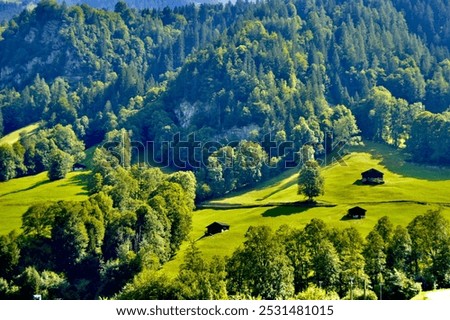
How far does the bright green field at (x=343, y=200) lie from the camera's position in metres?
131

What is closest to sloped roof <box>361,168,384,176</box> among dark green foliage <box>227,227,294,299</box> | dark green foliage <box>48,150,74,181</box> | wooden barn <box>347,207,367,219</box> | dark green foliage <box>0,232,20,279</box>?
wooden barn <box>347,207,367,219</box>

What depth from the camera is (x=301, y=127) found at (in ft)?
656

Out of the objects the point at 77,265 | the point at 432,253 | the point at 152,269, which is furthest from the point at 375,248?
the point at 77,265

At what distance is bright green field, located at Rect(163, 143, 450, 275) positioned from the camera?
130875 mm

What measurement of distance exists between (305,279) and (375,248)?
33.4ft

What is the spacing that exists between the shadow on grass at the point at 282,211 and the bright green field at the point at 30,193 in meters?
44.3

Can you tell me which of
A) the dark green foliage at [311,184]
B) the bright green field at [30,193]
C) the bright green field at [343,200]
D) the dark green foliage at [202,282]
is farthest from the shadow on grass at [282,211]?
the dark green foliage at [202,282]

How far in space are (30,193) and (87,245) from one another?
6047 cm

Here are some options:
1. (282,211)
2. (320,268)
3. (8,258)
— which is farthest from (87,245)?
(320,268)

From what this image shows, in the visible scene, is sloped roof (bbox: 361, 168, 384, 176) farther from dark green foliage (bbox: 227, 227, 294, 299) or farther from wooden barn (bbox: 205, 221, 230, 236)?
dark green foliage (bbox: 227, 227, 294, 299)

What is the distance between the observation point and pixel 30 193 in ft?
575

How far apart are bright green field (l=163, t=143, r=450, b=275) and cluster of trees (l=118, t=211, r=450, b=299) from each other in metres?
21.1

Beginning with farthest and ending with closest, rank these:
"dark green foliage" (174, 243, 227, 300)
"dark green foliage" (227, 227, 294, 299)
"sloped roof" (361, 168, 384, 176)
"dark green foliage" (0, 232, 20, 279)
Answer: "sloped roof" (361, 168, 384, 176), "dark green foliage" (0, 232, 20, 279), "dark green foliage" (227, 227, 294, 299), "dark green foliage" (174, 243, 227, 300)
